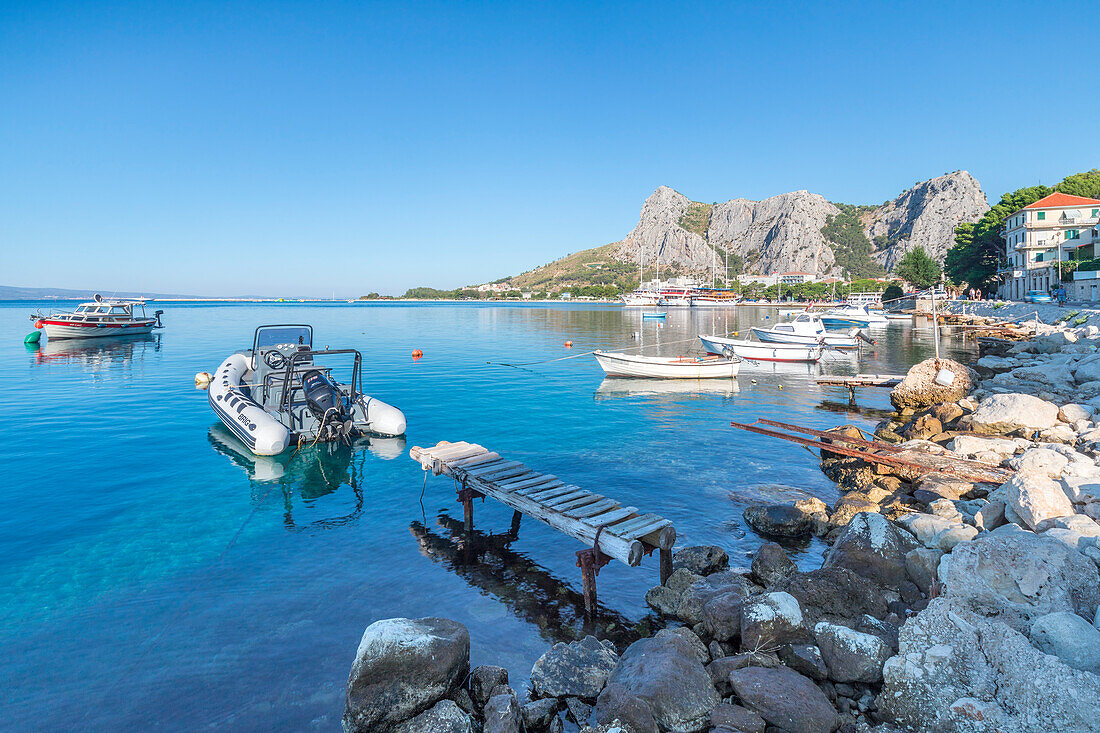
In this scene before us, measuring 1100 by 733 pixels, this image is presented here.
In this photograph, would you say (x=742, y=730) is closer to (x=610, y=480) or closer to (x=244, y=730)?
(x=244, y=730)

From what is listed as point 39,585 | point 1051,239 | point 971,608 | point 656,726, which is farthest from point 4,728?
point 1051,239

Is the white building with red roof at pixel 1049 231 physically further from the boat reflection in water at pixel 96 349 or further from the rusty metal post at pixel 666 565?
the boat reflection in water at pixel 96 349

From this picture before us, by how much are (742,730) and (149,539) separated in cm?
1230

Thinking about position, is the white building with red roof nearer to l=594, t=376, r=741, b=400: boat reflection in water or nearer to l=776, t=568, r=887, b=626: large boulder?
l=594, t=376, r=741, b=400: boat reflection in water

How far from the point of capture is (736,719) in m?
5.55

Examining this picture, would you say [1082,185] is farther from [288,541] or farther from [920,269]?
[288,541]

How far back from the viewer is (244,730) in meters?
6.61

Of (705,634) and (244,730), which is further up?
(705,634)

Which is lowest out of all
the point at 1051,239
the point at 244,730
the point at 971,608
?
the point at 244,730

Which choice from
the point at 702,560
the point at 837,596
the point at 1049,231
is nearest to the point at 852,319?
the point at 1049,231

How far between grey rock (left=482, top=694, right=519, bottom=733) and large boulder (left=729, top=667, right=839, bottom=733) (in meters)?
2.30

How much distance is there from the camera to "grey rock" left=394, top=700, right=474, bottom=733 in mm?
5796

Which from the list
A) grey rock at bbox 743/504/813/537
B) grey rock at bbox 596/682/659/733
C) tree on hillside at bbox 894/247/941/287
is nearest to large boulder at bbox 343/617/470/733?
grey rock at bbox 596/682/659/733

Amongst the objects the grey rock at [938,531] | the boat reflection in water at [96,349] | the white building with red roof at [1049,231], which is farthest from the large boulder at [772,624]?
the white building with red roof at [1049,231]
